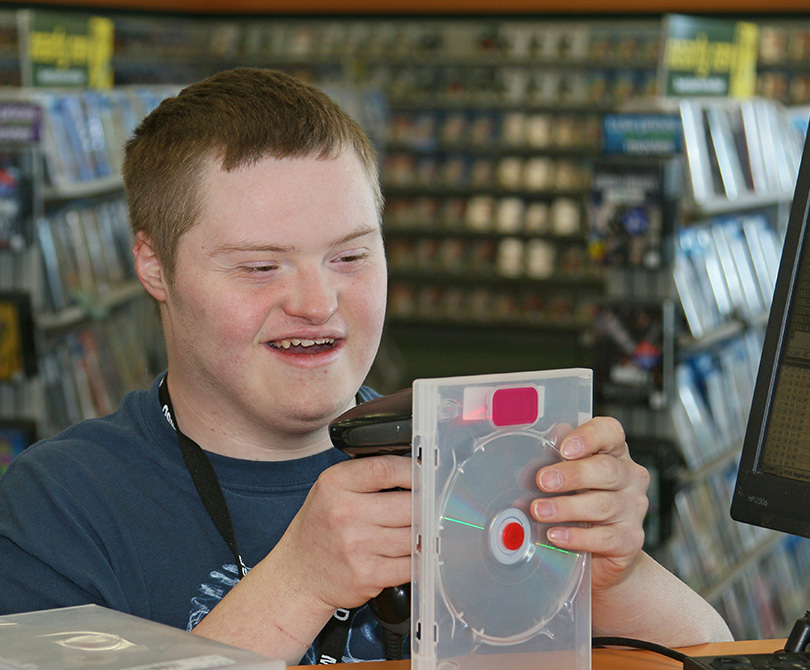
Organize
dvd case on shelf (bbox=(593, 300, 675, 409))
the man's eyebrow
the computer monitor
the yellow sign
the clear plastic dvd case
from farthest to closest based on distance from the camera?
the yellow sign
dvd case on shelf (bbox=(593, 300, 675, 409))
the man's eyebrow
the computer monitor
the clear plastic dvd case

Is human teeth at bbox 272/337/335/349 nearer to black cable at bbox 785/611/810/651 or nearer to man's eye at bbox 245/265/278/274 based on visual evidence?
man's eye at bbox 245/265/278/274

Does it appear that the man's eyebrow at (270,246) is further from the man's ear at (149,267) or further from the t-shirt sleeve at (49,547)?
the t-shirt sleeve at (49,547)

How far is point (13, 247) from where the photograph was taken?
147 inches

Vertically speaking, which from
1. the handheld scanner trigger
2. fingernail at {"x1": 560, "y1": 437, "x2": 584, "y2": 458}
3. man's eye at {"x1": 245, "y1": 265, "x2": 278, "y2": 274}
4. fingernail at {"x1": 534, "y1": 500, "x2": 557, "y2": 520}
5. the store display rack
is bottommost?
the store display rack

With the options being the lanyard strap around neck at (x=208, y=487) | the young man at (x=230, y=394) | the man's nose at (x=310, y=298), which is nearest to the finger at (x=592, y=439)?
the young man at (x=230, y=394)

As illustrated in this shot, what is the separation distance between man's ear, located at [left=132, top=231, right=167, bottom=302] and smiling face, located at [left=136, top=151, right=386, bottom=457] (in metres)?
0.06

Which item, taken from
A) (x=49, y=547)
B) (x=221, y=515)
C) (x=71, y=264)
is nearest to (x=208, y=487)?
(x=221, y=515)

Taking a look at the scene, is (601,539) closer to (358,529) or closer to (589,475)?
(589,475)

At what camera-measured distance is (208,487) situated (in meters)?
1.36

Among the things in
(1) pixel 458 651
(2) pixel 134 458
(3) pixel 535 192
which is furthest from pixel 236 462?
(3) pixel 535 192

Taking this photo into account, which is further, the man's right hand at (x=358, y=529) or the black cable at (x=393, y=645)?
the black cable at (x=393, y=645)

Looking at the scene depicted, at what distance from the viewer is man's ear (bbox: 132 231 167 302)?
56.0 inches

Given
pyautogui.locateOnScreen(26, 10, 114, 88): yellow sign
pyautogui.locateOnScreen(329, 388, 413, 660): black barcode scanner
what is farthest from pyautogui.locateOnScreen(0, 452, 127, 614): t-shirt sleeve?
pyautogui.locateOnScreen(26, 10, 114, 88): yellow sign

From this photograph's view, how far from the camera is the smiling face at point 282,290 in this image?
1.28 meters
